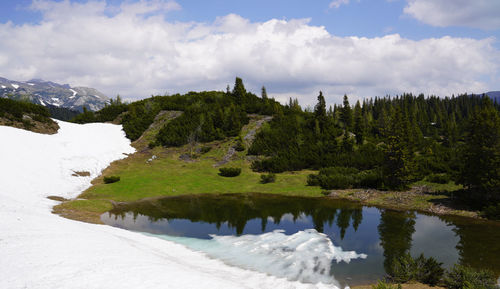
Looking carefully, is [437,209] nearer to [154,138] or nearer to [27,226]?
[27,226]

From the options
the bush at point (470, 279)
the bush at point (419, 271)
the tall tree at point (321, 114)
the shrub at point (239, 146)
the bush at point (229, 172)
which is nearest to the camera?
the bush at point (470, 279)

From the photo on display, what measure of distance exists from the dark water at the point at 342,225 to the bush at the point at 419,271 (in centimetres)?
91

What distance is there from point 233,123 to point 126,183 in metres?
29.9

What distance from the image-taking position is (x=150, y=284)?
31.5 feet

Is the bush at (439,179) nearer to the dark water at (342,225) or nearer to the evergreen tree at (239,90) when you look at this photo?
the dark water at (342,225)

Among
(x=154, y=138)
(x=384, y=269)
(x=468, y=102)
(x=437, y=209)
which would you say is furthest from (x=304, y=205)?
(x=468, y=102)

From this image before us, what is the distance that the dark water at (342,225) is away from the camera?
51.4 ft

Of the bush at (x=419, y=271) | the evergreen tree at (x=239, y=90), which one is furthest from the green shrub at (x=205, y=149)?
the bush at (x=419, y=271)

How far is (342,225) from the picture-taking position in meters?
22.4

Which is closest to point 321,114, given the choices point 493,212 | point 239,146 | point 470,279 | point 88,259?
point 239,146

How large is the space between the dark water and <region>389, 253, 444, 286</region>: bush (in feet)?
2.97

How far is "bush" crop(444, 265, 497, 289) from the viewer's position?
1084 cm

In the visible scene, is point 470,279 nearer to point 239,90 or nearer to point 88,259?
point 88,259

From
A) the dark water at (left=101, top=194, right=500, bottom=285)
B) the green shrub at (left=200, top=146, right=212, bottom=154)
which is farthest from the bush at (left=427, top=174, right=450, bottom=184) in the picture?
the green shrub at (left=200, top=146, right=212, bottom=154)
